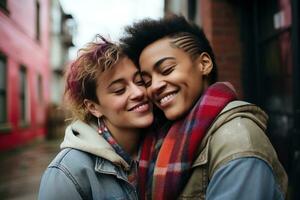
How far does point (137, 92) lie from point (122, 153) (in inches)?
11.1

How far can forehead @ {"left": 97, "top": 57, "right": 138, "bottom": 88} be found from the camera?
1.89 meters

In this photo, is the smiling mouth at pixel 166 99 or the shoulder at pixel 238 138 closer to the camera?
the shoulder at pixel 238 138

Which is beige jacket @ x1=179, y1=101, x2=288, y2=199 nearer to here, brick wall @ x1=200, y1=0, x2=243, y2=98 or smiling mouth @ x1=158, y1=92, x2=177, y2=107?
smiling mouth @ x1=158, y1=92, x2=177, y2=107

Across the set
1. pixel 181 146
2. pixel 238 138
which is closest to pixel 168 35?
pixel 181 146

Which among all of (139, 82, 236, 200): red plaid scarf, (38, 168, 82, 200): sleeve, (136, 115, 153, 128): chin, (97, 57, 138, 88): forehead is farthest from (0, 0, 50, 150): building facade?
(139, 82, 236, 200): red plaid scarf

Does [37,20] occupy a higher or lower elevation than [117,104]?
higher

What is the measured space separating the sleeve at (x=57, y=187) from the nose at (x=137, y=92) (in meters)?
0.46

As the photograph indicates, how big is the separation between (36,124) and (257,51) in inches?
457

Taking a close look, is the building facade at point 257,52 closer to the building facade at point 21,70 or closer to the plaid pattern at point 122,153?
the plaid pattern at point 122,153

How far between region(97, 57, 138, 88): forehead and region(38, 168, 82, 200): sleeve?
1.45 ft

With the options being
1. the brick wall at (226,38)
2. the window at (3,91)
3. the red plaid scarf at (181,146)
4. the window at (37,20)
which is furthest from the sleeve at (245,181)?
the window at (37,20)

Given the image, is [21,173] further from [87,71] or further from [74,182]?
[74,182]

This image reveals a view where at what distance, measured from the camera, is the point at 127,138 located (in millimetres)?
1984

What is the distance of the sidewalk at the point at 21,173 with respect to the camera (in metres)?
6.45
